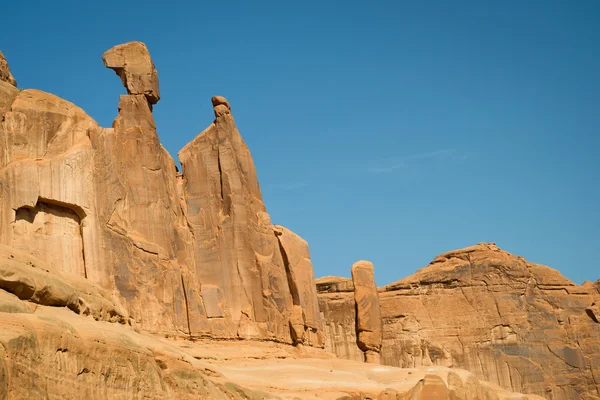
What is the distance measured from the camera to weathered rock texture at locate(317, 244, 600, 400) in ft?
189

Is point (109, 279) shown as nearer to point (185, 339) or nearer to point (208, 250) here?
point (185, 339)

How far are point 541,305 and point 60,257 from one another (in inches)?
1374

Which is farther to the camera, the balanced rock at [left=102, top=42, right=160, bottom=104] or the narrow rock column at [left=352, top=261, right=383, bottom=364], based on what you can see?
the narrow rock column at [left=352, top=261, right=383, bottom=364]

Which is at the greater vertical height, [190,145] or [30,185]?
[190,145]

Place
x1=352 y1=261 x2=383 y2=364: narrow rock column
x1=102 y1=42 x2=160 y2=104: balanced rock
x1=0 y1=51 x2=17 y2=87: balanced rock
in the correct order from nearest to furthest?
x1=0 y1=51 x2=17 y2=87: balanced rock → x1=102 y1=42 x2=160 y2=104: balanced rock → x1=352 y1=261 x2=383 y2=364: narrow rock column

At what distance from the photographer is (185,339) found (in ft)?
126

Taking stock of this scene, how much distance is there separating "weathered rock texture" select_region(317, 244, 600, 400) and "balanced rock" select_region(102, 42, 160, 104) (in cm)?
2186

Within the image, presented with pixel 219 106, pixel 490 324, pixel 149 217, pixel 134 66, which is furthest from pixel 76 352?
pixel 490 324

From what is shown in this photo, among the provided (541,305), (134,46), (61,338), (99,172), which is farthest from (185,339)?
(541,305)

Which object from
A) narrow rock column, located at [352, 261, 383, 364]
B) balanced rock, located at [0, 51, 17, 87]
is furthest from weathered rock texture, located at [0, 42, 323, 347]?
narrow rock column, located at [352, 261, 383, 364]

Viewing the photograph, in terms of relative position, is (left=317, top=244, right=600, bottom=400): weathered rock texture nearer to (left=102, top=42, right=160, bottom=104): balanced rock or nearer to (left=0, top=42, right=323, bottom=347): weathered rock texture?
(left=0, top=42, right=323, bottom=347): weathered rock texture

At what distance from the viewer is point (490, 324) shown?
58.7 meters

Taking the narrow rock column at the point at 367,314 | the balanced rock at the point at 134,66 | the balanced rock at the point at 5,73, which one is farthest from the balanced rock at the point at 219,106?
the narrow rock column at the point at 367,314

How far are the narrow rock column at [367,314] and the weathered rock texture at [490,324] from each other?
5924 millimetres
